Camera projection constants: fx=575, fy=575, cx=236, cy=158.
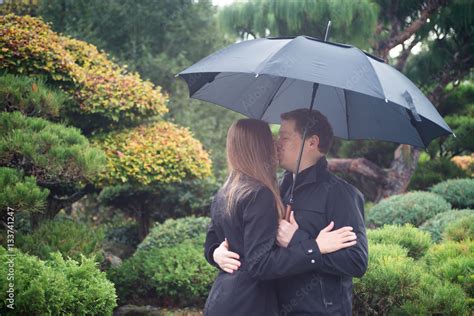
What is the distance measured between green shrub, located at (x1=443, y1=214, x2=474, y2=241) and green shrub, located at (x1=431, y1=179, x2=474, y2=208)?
2392mm

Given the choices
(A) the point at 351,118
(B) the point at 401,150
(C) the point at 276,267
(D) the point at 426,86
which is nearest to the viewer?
(C) the point at 276,267

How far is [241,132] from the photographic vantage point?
8.32ft

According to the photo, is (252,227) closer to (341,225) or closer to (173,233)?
(341,225)

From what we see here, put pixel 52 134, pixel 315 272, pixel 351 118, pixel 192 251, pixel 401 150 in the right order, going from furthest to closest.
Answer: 1. pixel 401 150
2. pixel 192 251
3. pixel 52 134
4. pixel 351 118
5. pixel 315 272

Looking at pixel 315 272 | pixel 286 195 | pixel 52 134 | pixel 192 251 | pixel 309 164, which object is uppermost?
pixel 309 164

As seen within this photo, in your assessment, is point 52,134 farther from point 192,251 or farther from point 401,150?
point 401,150

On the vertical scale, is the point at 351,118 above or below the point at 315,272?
above

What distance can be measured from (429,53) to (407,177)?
201cm

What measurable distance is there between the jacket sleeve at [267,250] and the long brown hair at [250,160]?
0.23 feet

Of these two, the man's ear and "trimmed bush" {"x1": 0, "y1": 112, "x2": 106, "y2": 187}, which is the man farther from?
"trimmed bush" {"x1": 0, "y1": 112, "x2": 106, "y2": 187}

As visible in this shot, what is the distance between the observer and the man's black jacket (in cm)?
248

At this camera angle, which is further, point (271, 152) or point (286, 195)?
point (286, 195)

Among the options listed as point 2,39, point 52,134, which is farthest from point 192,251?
point 2,39

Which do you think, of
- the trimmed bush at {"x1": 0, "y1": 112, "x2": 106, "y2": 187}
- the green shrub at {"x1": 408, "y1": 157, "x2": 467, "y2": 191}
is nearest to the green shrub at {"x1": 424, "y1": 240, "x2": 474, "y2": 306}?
the trimmed bush at {"x1": 0, "y1": 112, "x2": 106, "y2": 187}
